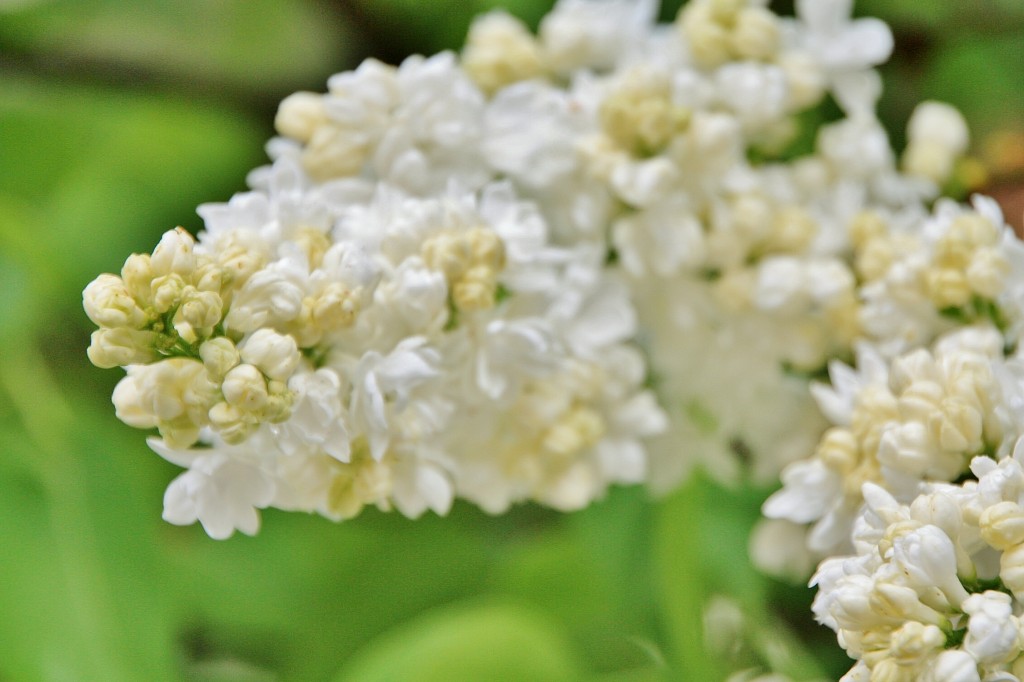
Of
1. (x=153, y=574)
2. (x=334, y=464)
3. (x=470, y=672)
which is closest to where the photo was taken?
(x=334, y=464)

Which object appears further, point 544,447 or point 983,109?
point 983,109

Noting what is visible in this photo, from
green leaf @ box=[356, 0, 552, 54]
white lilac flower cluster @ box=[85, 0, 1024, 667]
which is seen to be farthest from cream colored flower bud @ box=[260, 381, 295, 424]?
green leaf @ box=[356, 0, 552, 54]

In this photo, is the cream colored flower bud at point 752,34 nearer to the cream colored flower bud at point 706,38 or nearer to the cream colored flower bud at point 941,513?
the cream colored flower bud at point 706,38

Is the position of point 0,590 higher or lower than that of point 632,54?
lower

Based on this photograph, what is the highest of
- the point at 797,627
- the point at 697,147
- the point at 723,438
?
the point at 697,147

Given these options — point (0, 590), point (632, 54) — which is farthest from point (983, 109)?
point (0, 590)

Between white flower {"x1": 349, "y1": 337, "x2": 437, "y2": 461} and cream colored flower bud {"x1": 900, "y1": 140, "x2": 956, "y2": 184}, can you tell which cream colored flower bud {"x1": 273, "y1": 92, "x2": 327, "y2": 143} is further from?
cream colored flower bud {"x1": 900, "y1": 140, "x2": 956, "y2": 184}

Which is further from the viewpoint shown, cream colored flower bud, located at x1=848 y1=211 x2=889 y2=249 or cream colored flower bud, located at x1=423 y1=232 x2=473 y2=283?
cream colored flower bud, located at x1=848 y1=211 x2=889 y2=249

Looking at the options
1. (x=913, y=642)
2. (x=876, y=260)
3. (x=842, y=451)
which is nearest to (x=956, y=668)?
(x=913, y=642)

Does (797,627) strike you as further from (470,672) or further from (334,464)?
(334,464)
